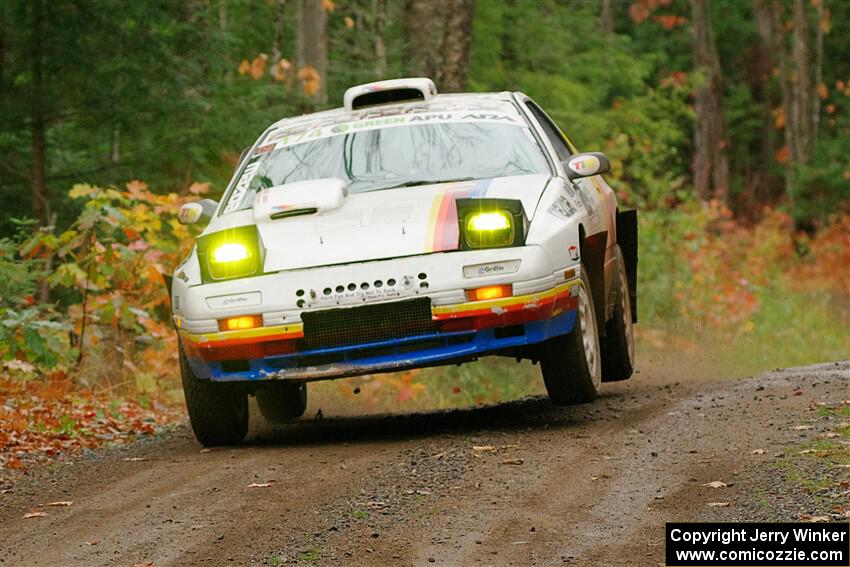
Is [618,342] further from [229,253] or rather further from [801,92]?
[801,92]

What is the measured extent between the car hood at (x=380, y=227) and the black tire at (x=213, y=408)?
88cm

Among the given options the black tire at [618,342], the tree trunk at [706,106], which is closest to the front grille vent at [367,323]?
the black tire at [618,342]

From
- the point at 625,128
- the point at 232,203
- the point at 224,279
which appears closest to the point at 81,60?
the point at 232,203

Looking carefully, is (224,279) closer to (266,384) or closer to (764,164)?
(266,384)

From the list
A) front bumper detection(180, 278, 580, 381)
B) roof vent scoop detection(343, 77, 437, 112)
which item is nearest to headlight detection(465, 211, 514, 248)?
front bumper detection(180, 278, 580, 381)

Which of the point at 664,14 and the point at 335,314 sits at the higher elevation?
the point at 664,14

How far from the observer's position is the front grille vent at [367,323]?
289 inches

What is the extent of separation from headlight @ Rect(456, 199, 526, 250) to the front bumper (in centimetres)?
30

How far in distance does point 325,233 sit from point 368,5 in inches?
760

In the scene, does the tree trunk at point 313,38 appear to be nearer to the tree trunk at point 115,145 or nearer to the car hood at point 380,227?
the tree trunk at point 115,145

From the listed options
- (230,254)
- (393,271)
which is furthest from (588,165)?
(230,254)

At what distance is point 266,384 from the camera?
779 cm

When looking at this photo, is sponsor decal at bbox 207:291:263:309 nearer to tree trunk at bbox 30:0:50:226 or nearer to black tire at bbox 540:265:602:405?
black tire at bbox 540:265:602:405

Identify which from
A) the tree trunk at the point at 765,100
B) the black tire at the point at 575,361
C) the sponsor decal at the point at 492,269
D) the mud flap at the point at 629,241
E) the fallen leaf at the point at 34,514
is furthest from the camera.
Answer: the tree trunk at the point at 765,100
